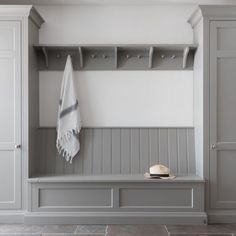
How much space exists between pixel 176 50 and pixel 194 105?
661 millimetres

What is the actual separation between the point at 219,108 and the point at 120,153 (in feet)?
3.96

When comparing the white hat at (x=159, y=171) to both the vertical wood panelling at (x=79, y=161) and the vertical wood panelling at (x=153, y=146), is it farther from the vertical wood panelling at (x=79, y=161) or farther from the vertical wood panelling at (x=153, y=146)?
the vertical wood panelling at (x=79, y=161)

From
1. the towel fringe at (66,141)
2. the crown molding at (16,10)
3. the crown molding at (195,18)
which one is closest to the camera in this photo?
the crown molding at (16,10)

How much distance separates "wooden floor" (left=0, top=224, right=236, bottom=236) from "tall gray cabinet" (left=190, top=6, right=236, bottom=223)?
0.86 feet

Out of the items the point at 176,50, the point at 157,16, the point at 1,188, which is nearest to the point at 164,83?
the point at 176,50

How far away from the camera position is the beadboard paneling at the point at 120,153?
4.35m

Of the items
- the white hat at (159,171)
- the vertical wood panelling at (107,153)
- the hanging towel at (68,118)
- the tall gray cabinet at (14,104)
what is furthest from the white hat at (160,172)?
the tall gray cabinet at (14,104)

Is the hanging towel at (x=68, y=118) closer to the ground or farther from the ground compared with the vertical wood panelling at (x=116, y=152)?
farther from the ground

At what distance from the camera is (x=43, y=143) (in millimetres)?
4379

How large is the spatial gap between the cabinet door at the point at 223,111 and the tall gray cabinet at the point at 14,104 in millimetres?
1917

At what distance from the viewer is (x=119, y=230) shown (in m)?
3.76

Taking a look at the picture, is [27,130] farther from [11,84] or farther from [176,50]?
[176,50]

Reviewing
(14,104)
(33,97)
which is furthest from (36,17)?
(14,104)

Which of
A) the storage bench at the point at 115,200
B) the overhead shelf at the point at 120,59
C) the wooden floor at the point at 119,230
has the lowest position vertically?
the wooden floor at the point at 119,230
